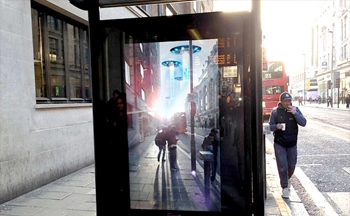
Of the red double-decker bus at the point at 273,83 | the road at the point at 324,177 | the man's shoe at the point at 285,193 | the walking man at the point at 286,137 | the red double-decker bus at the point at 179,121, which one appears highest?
the red double-decker bus at the point at 273,83

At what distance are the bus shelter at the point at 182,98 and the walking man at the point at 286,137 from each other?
180 cm

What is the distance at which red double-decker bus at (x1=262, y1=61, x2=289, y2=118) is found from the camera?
733 inches

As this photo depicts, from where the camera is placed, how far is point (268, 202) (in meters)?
4.41

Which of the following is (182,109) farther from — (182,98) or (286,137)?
(286,137)

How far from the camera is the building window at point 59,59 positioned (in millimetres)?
5789

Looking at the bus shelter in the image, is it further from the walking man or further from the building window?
the building window

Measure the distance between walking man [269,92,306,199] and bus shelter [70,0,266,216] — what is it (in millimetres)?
1801

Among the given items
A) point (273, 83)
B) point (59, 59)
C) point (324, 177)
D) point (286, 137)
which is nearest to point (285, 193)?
point (286, 137)

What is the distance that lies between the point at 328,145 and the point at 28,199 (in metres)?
9.03

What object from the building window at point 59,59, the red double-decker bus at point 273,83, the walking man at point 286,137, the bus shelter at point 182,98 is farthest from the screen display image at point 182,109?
the red double-decker bus at point 273,83

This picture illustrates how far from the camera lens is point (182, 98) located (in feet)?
10.2

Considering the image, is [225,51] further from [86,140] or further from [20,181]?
[86,140]

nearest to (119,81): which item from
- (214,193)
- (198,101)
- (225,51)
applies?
(198,101)

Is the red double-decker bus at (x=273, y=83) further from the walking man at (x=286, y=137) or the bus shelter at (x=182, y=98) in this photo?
the bus shelter at (x=182, y=98)
